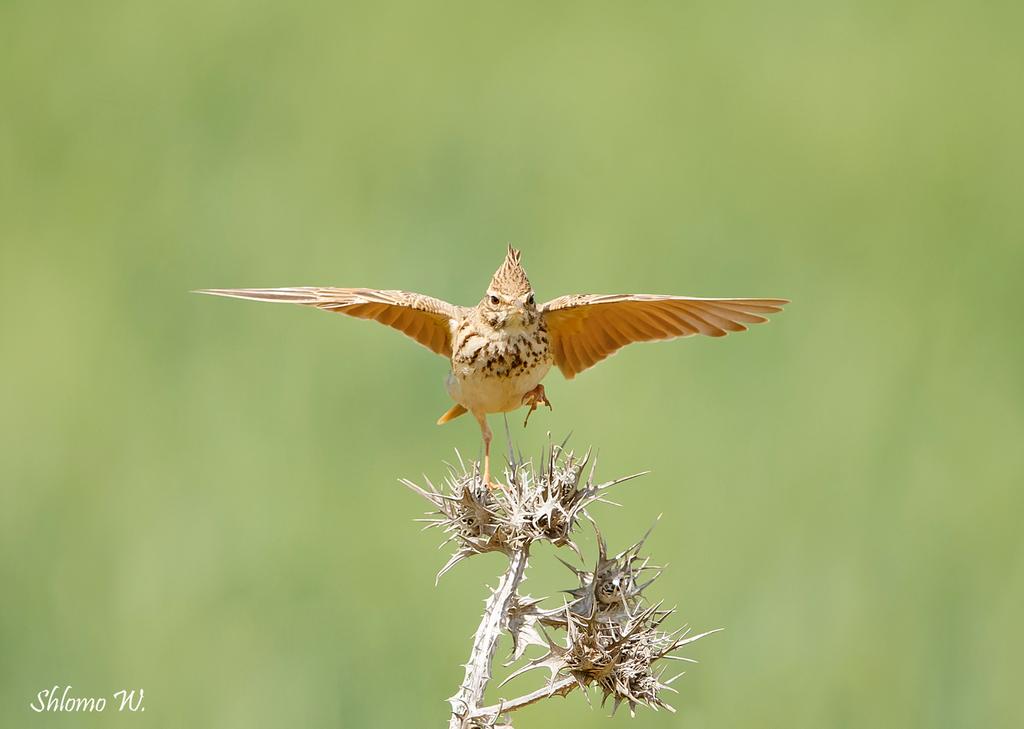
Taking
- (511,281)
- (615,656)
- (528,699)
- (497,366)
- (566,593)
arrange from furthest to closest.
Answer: (511,281), (497,366), (566,593), (615,656), (528,699)

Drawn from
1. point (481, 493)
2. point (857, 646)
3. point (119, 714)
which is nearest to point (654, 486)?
point (857, 646)

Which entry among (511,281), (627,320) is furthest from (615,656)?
(627,320)

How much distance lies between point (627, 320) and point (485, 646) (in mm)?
2236

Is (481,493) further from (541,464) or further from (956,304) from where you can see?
(956,304)

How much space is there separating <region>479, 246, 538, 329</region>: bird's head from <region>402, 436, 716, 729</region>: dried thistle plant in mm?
1189

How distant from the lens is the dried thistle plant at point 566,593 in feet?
12.3

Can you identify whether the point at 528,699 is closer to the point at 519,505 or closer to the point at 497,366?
the point at 519,505

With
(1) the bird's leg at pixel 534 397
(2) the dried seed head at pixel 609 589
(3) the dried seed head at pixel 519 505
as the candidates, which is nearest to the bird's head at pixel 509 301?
(1) the bird's leg at pixel 534 397

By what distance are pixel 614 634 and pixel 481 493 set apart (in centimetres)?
58

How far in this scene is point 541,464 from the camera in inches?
155

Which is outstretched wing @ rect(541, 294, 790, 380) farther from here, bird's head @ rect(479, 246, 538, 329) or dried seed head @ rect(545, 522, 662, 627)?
dried seed head @ rect(545, 522, 662, 627)

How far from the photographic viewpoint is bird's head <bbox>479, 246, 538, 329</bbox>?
202 inches

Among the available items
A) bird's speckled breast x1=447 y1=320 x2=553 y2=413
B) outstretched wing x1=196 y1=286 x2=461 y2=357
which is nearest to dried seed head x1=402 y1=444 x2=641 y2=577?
bird's speckled breast x1=447 y1=320 x2=553 y2=413

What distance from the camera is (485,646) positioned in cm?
357
